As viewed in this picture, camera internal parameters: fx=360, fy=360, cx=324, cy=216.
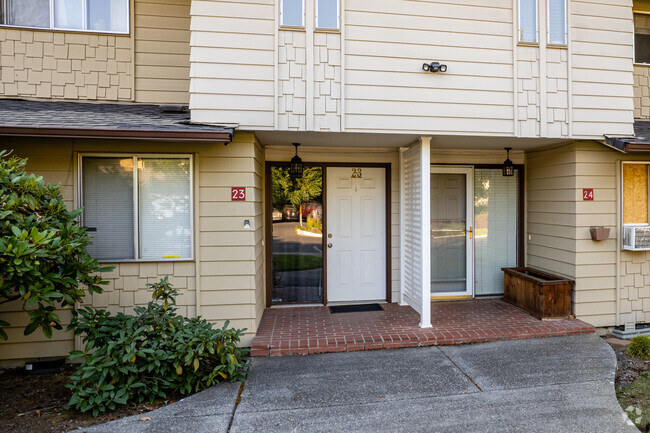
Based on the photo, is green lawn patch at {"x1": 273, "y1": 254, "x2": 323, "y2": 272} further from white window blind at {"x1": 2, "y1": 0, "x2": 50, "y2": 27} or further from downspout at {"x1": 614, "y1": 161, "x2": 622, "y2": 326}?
white window blind at {"x1": 2, "y1": 0, "x2": 50, "y2": 27}

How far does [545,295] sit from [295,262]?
3.58 m

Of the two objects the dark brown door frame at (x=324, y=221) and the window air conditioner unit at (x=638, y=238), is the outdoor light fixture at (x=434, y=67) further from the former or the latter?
the window air conditioner unit at (x=638, y=238)

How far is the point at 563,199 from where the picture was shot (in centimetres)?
512

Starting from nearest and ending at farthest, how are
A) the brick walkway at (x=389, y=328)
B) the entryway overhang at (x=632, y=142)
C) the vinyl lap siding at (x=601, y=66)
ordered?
the brick walkway at (x=389, y=328) → the entryway overhang at (x=632, y=142) → the vinyl lap siding at (x=601, y=66)

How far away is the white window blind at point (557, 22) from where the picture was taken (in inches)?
183

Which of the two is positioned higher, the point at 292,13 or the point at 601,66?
the point at 292,13

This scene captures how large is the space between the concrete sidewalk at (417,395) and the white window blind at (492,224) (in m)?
1.99

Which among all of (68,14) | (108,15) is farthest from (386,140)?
(68,14)

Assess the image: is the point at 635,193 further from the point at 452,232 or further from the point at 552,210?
the point at 452,232

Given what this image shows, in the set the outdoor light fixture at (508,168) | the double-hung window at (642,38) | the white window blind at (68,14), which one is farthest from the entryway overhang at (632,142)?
the white window blind at (68,14)

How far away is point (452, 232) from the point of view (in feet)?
19.9

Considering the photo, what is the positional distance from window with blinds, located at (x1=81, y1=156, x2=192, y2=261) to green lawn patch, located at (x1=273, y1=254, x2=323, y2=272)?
1.63 metres

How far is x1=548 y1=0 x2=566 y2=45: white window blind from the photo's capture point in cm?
465

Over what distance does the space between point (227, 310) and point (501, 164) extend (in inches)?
193
